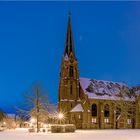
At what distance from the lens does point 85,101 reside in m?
89.6

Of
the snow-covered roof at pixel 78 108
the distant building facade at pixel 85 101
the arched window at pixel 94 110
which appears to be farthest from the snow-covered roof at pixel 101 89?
the snow-covered roof at pixel 78 108

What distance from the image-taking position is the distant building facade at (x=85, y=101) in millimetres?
88812

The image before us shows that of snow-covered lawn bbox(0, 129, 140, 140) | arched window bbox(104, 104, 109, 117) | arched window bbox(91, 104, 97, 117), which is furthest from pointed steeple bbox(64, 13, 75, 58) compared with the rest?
snow-covered lawn bbox(0, 129, 140, 140)

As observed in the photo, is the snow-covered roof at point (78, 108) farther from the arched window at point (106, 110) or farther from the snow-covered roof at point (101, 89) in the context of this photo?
the arched window at point (106, 110)

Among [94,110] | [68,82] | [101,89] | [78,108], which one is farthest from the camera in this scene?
[101,89]

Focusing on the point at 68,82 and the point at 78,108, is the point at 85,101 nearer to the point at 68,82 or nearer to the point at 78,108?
the point at 78,108

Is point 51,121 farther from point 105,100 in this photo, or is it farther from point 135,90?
point 135,90

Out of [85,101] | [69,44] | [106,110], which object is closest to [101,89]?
[106,110]

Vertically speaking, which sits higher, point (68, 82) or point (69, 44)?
point (69, 44)

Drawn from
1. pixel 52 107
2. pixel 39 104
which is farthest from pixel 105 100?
pixel 39 104

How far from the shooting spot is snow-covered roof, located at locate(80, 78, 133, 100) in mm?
92162

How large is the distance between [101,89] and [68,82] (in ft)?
33.9

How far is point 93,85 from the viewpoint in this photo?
9575 centimetres

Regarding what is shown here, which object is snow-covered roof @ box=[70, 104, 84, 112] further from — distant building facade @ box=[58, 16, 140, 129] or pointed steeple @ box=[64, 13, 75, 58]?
pointed steeple @ box=[64, 13, 75, 58]
